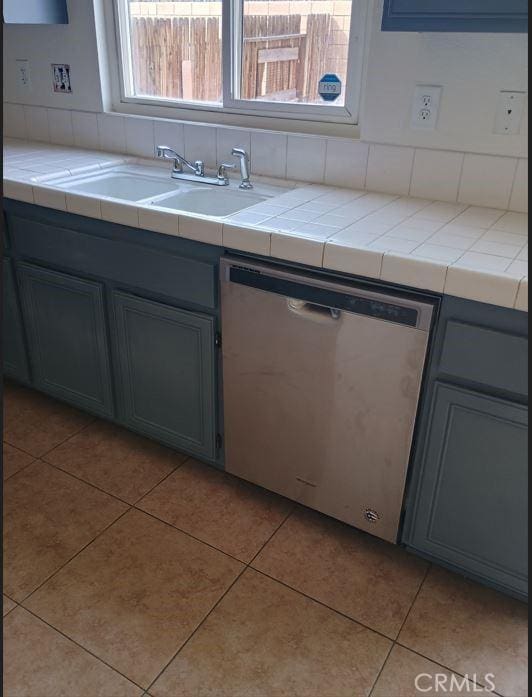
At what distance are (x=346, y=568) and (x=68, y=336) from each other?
47.2 inches

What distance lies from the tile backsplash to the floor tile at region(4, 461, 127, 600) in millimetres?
1244

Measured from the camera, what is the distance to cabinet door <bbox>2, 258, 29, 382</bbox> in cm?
208

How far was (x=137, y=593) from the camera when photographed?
5.17 feet

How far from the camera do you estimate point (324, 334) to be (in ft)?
4.83

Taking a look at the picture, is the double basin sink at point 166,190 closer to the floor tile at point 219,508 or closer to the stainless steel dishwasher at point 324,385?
the stainless steel dishwasher at point 324,385

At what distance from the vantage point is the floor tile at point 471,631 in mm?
1409

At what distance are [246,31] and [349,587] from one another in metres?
1.83

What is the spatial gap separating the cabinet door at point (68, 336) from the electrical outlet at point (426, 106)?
1.10 metres

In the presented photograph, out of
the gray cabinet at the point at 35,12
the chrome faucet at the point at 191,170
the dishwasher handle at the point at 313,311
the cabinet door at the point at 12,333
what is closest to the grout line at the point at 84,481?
the cabinet door at the point at 12,333

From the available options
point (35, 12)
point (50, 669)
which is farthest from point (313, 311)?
point (35, 12)

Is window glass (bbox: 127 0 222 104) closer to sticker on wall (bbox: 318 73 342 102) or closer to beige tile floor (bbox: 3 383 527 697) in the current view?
sticker on wall (bbox: 318 73 342 102)

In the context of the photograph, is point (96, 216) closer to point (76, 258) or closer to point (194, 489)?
point (76, 258)

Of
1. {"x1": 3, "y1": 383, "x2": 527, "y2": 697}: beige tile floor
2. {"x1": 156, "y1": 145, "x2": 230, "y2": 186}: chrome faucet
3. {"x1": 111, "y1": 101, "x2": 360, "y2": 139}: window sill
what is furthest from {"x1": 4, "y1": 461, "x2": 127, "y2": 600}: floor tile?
{"x1": 111, "y1": 101, "x2": 360, "y2": 139}: window sill

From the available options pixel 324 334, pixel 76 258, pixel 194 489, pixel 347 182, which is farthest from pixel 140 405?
pixel 347 182
